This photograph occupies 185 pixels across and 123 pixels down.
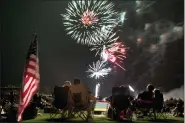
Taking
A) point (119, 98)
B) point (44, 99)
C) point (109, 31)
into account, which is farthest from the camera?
point (109, 31)

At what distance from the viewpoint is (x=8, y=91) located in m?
7.43

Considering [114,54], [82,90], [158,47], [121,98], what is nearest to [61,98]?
[82,90]

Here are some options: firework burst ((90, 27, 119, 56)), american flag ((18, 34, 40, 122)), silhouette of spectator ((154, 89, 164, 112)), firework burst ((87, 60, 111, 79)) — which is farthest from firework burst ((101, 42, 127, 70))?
american flag ((18, 34, 40, 122))

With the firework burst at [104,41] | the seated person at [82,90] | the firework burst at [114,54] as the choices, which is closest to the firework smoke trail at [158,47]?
the firework burst at [114,54]

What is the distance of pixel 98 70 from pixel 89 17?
143 centimetres

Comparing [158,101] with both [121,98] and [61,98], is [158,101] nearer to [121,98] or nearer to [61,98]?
[121,98]

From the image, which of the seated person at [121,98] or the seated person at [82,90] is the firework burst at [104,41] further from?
the seated person at [121,98]

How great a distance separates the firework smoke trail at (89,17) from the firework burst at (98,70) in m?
0.62

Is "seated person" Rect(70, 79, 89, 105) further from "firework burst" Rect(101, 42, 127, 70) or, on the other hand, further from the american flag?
"firework burst" Rect(101, 42, 127, 70)

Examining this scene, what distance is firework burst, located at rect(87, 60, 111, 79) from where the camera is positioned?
8430 mm

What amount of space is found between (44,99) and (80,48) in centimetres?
162

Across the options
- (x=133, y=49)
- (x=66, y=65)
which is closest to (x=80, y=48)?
(x=66, y=65)

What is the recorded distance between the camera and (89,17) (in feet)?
28.5

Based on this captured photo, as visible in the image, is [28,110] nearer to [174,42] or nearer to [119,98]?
[119,98]
